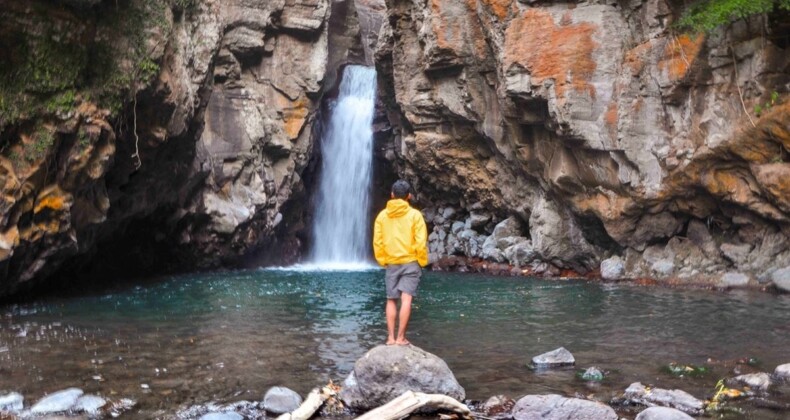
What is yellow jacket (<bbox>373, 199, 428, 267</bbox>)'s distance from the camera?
8.40 metres

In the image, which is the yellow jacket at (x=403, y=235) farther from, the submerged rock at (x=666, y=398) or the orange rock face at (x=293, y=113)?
the orange rock face at (x=293, y=113)

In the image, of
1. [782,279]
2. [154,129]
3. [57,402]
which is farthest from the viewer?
[154,129]

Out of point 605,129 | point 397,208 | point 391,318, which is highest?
point 605,129

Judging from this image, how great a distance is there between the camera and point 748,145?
17672 millimetres

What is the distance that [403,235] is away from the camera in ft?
27.6

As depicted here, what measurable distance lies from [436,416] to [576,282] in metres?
15.0

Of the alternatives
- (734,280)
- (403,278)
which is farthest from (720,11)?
(403,278)

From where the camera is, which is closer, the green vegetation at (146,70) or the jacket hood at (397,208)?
the jacket hood at (397,208)

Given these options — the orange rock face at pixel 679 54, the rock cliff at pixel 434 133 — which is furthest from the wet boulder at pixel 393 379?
the orange rock face at pixel 679 54

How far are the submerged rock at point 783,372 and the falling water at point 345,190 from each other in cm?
2409

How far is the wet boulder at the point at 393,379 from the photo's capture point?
7449mm

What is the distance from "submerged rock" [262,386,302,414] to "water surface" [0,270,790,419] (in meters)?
0.42

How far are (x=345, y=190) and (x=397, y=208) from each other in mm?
24105

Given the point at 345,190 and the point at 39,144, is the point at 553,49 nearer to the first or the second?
the point at 345,190
